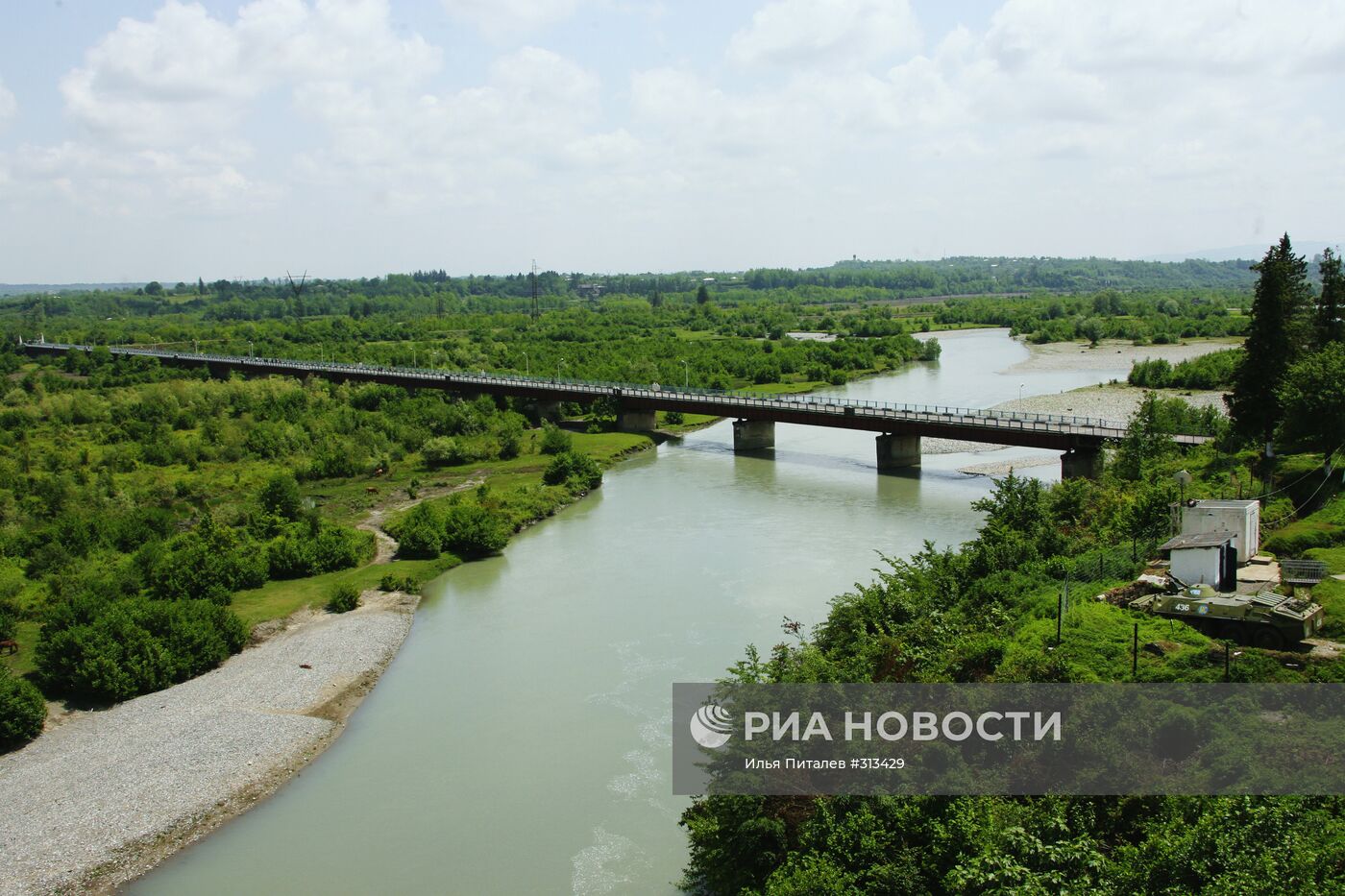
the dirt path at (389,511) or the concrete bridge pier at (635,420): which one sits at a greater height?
the concrete bridge pier at (635,420)

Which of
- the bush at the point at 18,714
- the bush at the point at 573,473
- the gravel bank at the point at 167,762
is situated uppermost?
Answer: the bush at the point at 573,473

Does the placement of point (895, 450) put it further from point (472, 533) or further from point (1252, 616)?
point (1252, 616)

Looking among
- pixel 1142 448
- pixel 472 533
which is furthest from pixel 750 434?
pixel 1142 448

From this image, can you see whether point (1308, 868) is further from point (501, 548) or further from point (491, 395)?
point (491, 395)

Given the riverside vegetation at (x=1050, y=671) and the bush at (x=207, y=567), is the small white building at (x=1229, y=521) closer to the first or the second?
the riverside vegetation at (x=1050, y=671)

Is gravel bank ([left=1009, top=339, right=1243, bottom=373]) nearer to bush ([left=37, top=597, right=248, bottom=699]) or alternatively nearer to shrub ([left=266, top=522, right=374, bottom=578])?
shrub ([left=266, top=522, right=374, bottom=578])

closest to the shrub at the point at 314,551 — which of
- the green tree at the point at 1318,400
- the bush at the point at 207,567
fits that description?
the bush at the point at 207,567

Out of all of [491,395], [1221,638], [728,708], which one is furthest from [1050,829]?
[491,395]
